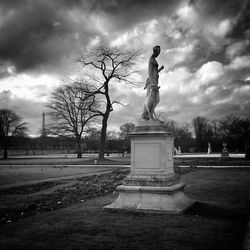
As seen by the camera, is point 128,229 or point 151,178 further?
point 151,178

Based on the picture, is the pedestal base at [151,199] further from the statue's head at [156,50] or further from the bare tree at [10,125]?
the bare tree at [10,125]

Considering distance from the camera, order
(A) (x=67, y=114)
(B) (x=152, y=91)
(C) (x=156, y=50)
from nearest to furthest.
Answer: (B) (x=152, y=91) < (C) (x=156, y=50) < (A) (x=67, y=114)

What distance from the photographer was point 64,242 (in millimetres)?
5648

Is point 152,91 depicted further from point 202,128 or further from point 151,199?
point 202,128

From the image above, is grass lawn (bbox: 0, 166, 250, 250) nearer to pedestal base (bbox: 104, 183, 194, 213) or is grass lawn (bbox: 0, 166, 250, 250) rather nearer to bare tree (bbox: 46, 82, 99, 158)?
pedestal base (bbox: 104, 183, 194, 213)

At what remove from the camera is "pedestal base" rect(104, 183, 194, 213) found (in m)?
8.01

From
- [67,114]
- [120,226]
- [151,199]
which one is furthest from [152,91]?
[67,114]

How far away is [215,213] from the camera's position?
26.6 ft

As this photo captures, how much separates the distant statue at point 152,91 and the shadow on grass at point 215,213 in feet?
8.79

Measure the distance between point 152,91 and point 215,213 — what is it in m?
3.63

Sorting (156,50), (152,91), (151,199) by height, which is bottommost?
(151,199)

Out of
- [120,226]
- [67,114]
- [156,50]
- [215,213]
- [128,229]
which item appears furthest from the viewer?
[67,114]

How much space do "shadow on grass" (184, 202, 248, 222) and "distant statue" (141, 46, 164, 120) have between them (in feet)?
8.79

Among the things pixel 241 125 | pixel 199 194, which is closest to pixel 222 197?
pixel 199 194
